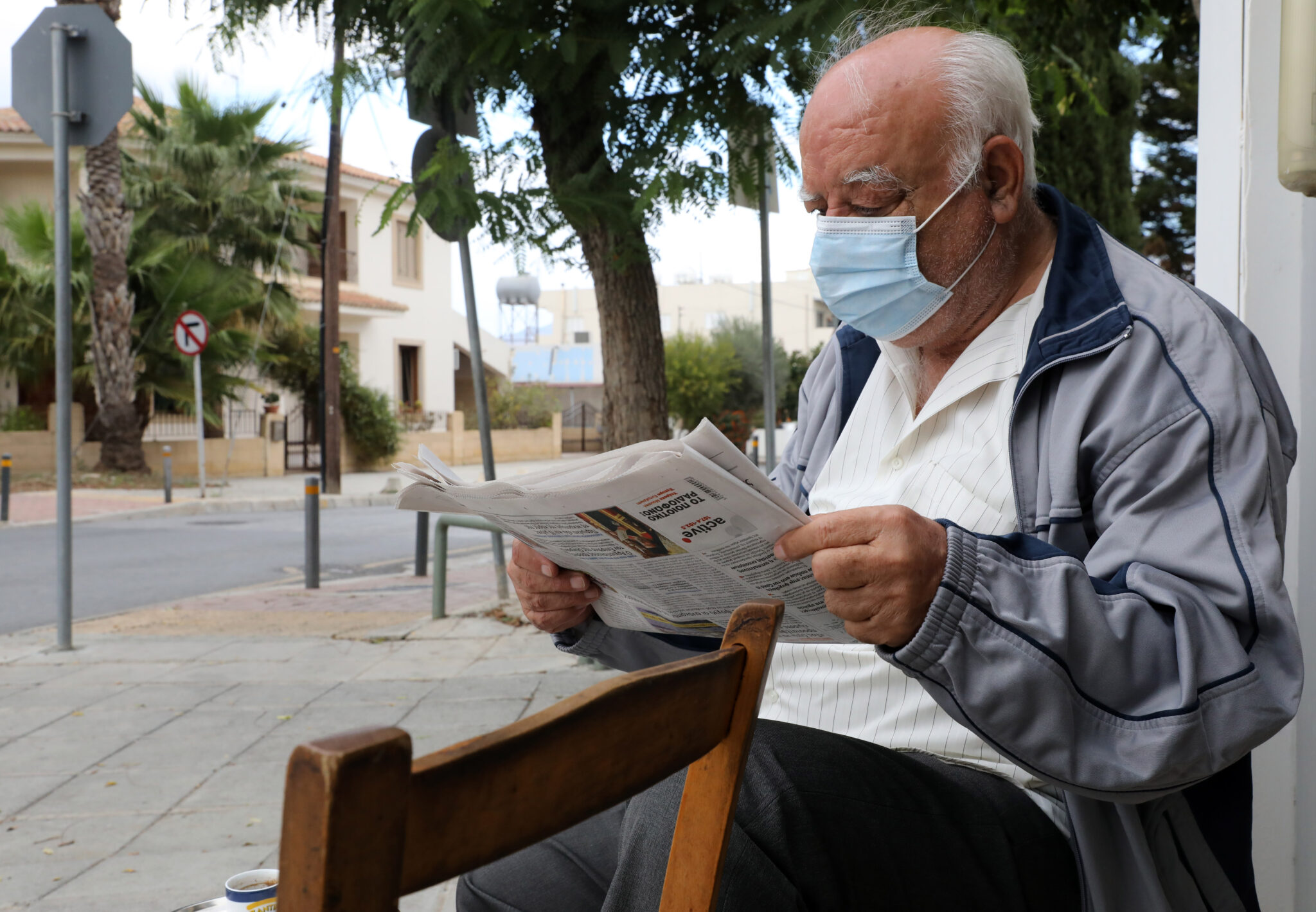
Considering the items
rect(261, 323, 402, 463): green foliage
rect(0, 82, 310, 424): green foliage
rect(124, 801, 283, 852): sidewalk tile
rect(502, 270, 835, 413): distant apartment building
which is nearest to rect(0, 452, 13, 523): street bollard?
rect(0, 82, 310, 424): green foliage

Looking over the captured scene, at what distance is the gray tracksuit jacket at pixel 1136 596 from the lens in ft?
3.90

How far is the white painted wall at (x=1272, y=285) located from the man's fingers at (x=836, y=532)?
102 cm

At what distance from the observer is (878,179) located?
5.92ft

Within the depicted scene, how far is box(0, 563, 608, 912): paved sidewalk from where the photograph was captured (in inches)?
115

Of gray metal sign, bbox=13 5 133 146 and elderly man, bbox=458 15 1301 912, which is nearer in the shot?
elderly man, bbox=458 15 1301 912

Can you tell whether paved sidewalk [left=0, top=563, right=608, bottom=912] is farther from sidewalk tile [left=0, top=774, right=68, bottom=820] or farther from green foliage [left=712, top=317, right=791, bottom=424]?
green foliage [left=712, top=317, right=791, bottom=424]

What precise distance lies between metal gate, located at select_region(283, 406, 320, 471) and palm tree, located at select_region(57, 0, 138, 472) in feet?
13.1

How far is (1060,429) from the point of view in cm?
146

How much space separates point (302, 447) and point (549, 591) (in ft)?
77.4

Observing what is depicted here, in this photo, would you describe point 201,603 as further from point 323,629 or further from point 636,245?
point 636,245

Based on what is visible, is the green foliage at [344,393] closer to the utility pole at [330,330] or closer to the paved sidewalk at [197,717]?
the utility pole at [330,330]

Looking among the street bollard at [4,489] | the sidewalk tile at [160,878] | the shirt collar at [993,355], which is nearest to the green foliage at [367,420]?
the street bollard at [4,489]

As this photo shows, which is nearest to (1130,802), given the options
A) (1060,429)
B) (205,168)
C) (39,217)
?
(1060,429)

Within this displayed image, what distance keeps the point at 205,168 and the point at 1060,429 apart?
2245 centimetres
